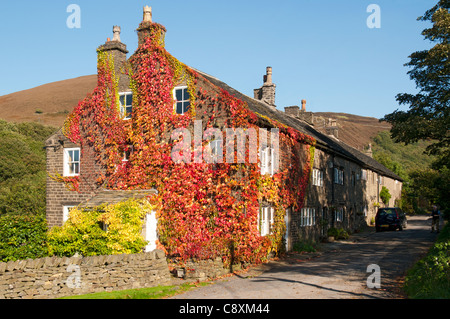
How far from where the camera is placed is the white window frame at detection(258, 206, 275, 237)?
18.5 meters

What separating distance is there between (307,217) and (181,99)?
9.88 metres

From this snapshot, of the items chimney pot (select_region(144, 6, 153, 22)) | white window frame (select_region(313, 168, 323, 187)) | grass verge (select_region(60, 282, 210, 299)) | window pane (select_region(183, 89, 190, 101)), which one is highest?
chimney pot (select_region(144, 6, 153, 22))

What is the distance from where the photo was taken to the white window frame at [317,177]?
81.4 ft

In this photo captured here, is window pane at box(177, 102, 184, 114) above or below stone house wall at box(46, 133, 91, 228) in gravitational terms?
above

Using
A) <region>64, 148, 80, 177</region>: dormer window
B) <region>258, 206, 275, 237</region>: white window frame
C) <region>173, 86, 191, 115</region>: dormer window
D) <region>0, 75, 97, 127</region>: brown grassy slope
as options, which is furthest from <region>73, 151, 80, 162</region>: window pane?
<region>0, 75, 97, 127</region>: brown grassy slope

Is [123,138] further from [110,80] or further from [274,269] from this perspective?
[274,269]

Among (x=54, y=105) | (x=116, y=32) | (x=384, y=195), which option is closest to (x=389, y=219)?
(x=384, y=195)

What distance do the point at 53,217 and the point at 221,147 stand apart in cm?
963

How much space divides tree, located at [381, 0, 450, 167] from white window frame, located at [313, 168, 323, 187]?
15.9 feet

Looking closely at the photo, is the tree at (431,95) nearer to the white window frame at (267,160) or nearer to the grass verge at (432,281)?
the white window frame at (267,160)

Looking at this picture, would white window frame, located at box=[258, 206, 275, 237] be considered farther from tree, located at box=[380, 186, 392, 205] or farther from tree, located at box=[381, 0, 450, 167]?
tree, located at box=[380, 186, 392, 205]
